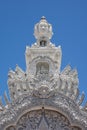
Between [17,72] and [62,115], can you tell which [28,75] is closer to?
[17,72]

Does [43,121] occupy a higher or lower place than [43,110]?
lower

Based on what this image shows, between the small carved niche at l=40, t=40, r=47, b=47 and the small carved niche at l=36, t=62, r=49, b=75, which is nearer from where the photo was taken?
the small carved niche at l=36, t=62, r=49, b=75

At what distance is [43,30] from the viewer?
1582cm

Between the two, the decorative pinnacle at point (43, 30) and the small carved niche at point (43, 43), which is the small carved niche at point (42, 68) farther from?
the decorative pinnacle at point (43, 30)

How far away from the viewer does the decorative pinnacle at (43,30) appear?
1584 centimetres

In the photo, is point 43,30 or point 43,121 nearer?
point 43,121

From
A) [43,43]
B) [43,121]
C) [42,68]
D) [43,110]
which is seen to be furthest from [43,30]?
[43,121]

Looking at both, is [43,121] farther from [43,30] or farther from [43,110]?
[43,30]

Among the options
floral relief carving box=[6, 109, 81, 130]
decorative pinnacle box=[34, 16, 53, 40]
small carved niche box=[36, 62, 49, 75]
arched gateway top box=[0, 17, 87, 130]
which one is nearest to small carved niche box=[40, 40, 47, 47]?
decorative pinnacle box=[34, 16, 53, 40]

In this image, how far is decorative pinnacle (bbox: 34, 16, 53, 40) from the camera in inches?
624

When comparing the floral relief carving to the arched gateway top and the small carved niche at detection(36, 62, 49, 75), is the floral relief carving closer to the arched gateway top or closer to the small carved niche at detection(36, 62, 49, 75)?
the arched gateway top

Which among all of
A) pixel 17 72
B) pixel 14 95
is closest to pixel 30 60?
pixel 17 72

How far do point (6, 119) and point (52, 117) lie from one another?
4.47 ft

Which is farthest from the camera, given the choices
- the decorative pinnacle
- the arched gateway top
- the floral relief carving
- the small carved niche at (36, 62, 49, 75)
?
the decorative pinnacle
